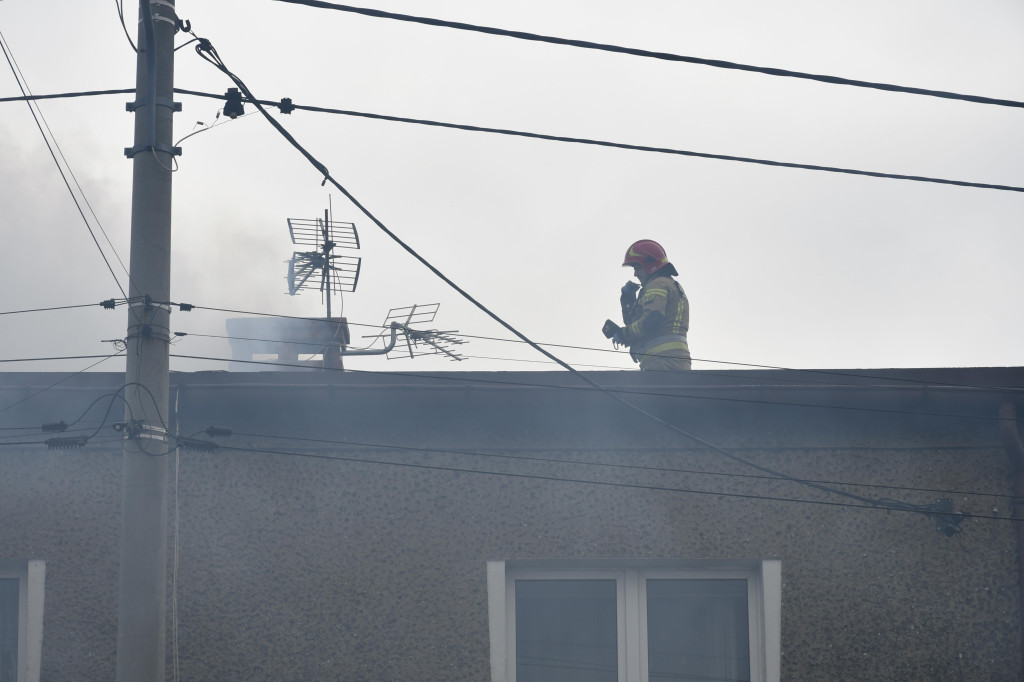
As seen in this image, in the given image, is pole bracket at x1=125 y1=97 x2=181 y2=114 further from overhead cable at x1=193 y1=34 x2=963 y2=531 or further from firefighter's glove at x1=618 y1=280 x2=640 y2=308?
firefighter's glove at x1=618 y1=280 x2=640 y2=308

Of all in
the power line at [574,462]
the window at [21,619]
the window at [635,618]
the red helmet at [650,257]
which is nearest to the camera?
the window at [21,619]

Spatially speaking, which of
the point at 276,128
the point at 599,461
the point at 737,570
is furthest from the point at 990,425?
the point at 276,128

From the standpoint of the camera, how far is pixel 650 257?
8586 millimetres

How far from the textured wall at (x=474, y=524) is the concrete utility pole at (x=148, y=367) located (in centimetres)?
128

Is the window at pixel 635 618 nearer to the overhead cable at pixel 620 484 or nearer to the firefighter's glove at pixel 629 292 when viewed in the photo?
the overhead cable at pixel 620 484

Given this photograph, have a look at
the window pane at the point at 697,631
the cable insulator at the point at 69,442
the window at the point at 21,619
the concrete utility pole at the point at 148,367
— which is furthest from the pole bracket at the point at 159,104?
the window pane at the point at 697,631

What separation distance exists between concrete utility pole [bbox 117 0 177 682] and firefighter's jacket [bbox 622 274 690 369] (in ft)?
12.4

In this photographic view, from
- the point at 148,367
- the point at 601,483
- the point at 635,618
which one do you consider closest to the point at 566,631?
the point at 635,618

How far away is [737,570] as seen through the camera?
6414 millimetres

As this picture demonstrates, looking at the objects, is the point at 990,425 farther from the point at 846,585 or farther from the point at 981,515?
the point at 846,585

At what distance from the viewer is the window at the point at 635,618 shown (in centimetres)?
626

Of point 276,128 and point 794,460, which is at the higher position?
point 276,128

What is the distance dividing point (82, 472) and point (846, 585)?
13.7ft

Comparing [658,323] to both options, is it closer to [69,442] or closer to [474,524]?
[474,524]
